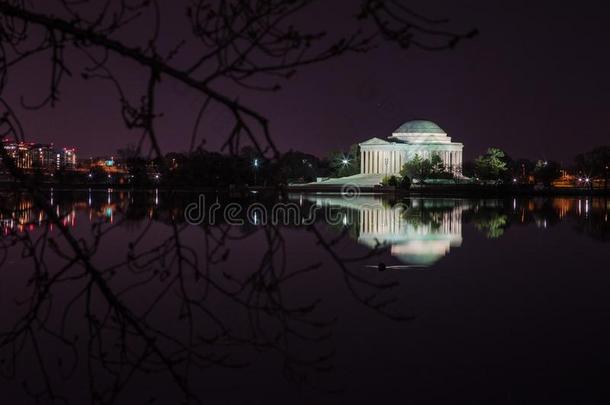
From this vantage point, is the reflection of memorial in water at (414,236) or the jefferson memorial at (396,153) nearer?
the reflection of memorial in water at (414,236)

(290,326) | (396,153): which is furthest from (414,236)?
(396,153)

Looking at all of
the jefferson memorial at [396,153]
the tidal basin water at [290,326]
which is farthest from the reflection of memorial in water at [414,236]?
the jefferson memorial at [396,153]

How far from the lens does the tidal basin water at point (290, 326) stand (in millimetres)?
2938

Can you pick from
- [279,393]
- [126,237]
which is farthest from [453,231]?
[279,393]

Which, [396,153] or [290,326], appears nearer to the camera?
[290,326]

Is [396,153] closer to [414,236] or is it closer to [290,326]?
[414,236]

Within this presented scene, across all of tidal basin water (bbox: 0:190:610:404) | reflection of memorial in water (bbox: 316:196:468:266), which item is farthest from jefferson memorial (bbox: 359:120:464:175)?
tidal basin water (bbox: 0:190:610:404)

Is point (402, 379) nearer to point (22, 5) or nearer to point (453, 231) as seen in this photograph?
point (22, 5)

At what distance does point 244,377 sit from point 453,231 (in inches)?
812

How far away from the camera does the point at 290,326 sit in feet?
31.4

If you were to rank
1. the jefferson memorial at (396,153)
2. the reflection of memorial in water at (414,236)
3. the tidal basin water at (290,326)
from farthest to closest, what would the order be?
1. the jefferson memorial at (396,153)
2. the reflection of memorial in water at (414,236)
3. the tidal basin water at (290,326)

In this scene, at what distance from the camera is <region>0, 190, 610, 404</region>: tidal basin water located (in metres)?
2.94

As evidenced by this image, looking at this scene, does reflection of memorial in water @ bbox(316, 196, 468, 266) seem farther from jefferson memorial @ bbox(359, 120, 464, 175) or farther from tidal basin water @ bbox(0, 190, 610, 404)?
jefferson memorial @ bbox(359, 120, 464, 175)

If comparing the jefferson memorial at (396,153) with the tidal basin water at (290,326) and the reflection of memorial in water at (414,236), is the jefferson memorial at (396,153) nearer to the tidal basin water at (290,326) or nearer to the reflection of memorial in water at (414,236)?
the reflection of memorial in water at (414,236)
